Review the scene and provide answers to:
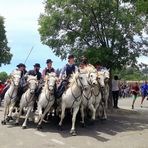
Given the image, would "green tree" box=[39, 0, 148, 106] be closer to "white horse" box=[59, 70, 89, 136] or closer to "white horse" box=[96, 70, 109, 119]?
"white horse" box=[96, 70, 109, 119]

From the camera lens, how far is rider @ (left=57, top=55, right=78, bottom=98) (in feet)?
54.3

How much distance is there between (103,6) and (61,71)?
28.5 ft

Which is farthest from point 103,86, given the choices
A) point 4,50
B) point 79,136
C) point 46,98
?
point 4,50

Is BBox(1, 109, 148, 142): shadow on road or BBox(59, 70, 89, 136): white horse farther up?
BBox(59, 70, 89, 136): white horse

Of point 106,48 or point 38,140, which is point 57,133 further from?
point 106,48


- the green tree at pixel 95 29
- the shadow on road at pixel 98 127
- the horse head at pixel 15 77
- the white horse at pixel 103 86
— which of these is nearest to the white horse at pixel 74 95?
the shadow on road at pixel 98 127

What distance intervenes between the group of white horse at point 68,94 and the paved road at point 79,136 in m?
0.50

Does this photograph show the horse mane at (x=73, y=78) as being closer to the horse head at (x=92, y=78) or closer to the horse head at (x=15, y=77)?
the horse head at (x=92, y=78)

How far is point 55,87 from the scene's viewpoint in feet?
54.0

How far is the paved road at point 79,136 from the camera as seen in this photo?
13531 millimetres

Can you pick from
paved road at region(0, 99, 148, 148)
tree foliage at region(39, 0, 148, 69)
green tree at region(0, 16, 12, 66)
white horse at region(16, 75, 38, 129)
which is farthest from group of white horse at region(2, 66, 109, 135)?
green tree at region(0, 16, 12, 66)

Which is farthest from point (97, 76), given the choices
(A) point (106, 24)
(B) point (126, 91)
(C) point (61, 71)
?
(B) point (126, 91)

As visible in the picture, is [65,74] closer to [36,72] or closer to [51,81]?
[51,81]

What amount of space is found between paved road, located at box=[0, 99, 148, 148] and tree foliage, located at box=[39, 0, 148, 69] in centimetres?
743
